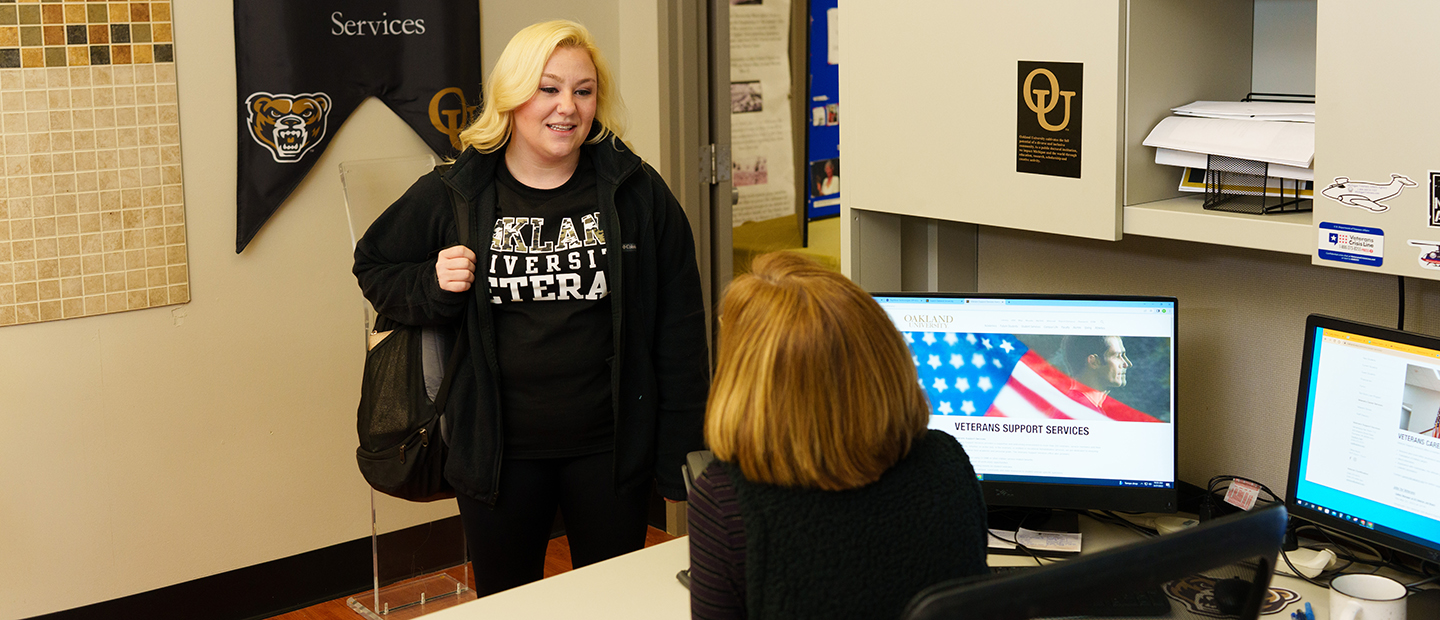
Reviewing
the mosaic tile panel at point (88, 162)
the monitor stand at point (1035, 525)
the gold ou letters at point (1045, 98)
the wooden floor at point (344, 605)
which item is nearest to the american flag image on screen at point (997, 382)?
the monitor stand at point (1035, 525)

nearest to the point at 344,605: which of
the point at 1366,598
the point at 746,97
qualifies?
the point at 746,97

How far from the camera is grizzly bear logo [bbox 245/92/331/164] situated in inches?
108

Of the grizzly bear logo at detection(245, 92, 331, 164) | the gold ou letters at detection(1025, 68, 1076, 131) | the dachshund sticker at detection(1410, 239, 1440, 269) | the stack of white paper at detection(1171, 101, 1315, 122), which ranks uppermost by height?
the grizzly bear logo at detection(245, 92, 331, 164)

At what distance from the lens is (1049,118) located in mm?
1623

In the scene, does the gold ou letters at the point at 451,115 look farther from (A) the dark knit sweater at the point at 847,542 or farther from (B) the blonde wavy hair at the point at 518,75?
(A) the dark knit sweater at the point at 847,542

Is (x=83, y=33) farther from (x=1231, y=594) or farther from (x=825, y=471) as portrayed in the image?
(x=1231, y=594)

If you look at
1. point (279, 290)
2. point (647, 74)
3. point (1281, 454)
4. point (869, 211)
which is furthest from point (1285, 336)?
point (279, 290)

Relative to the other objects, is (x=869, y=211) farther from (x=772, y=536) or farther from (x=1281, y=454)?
(x=772, y=536)

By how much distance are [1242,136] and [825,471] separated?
0.83 m

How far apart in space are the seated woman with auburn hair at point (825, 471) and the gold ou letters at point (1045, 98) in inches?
27.7

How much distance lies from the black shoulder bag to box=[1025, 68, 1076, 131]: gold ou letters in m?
0.99

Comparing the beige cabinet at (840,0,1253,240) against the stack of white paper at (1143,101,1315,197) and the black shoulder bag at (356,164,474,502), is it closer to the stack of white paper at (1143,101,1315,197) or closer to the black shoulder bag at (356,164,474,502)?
the stack of white paper at (1143,101,1315,197)

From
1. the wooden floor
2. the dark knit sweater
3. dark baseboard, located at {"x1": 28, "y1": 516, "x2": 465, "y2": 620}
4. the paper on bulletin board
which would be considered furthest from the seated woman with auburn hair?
the paper on bulletin board

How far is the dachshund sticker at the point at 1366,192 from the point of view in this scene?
1279 millimetres
